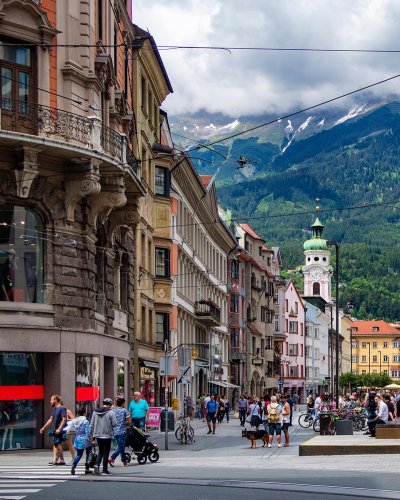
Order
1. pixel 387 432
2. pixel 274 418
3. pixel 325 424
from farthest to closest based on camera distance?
pixel 325 424, pixel 274 418, pixel 387 432

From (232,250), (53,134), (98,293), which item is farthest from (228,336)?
(53,134)

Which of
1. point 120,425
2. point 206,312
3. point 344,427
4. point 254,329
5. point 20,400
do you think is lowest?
point 344,427

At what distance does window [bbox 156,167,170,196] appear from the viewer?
64.7 meters

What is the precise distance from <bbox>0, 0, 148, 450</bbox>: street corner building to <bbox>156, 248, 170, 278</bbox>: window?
85.6 feet

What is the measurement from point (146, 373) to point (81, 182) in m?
24.9

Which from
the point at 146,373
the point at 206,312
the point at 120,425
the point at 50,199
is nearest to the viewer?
the point at 120,425

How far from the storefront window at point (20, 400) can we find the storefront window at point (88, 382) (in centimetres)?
147

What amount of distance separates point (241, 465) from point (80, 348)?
25.3ft

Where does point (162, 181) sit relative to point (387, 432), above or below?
above

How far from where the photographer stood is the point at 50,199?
118 feet

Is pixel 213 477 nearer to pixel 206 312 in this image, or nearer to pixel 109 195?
pixel 109 195

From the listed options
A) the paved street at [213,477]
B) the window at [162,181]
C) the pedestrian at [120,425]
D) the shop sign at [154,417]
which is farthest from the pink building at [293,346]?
the pedestrian at [120,425]

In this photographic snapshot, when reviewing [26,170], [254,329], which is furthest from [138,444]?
[254,329]

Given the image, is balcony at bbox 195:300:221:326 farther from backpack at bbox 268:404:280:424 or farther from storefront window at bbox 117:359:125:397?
backpack at bbox 268:404:280:424
